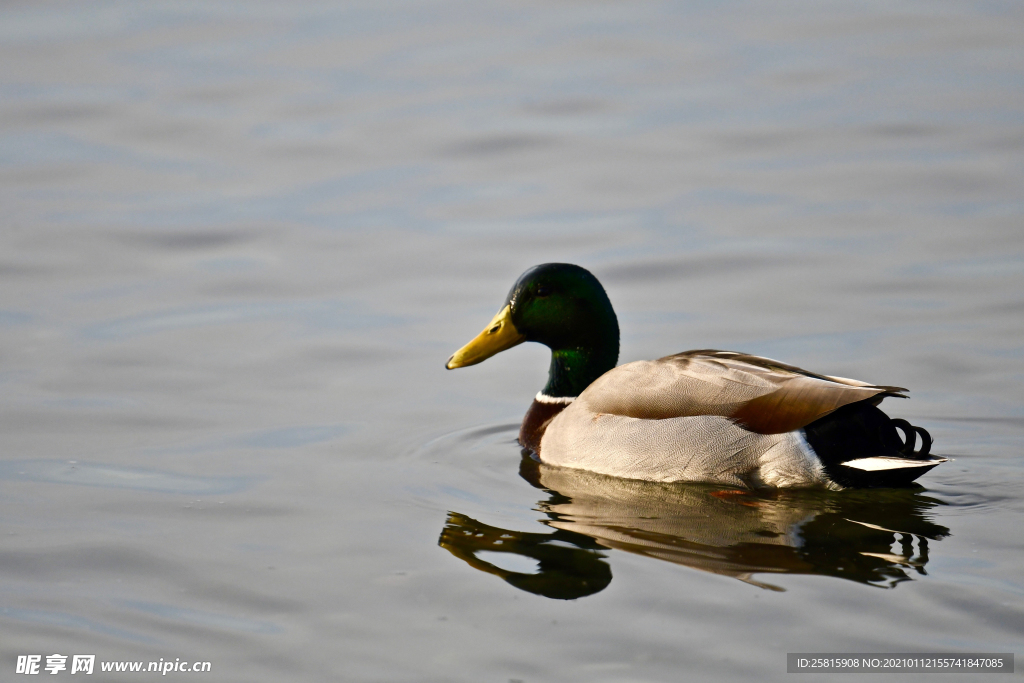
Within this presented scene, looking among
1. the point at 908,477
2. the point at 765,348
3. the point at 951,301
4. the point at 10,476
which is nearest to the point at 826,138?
the point at 951,301

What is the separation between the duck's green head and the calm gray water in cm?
46

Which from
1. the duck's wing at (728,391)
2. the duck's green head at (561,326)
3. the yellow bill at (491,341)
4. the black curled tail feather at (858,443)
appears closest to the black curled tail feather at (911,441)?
the black curled tail feather at (858,443)

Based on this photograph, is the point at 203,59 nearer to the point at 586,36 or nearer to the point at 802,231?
the point at 586,36

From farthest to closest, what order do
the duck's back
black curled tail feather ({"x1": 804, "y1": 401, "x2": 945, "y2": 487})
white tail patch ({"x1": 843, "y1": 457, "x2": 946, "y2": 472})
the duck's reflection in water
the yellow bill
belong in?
the yellow bill, the duck's back, black curled tail feather ({"x1": 804, "y1": 401, "x2": 945, "y2": 487}), white tail patch ({"x1": 843, "y1": 457, "x2": 946, "y2": 472}), the duck's reflection in water

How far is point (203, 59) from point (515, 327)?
9.66 meters

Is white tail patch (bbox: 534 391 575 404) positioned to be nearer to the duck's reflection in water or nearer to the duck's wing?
the duck's wing

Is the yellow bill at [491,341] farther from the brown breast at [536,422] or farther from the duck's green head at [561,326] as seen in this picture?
the brown breast at [536,422]

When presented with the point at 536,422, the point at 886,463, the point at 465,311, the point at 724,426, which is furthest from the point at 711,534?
the point at 465,311

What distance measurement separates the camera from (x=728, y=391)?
272 inches

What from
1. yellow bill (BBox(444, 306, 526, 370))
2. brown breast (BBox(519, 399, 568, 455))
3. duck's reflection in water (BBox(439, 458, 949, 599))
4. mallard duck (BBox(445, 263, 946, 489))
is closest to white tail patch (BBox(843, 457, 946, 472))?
mallard duck (BBox(445, 263, 946, 489))

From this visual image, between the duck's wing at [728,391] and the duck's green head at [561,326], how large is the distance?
57 cm

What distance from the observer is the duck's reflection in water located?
18.5ft

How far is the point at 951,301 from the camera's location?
9648 millimetres

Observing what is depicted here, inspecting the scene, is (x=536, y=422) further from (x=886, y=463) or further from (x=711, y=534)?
(x=886, y=463)
